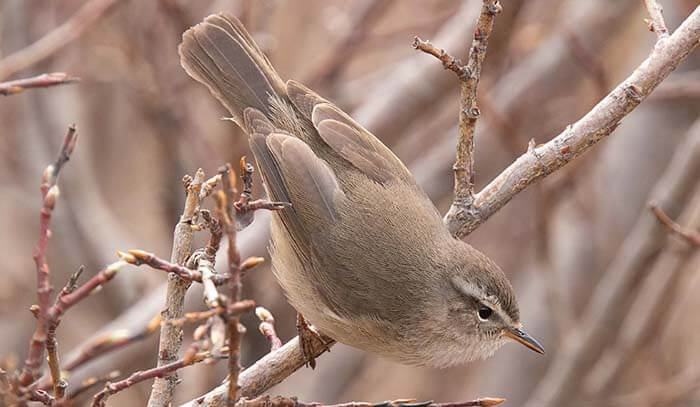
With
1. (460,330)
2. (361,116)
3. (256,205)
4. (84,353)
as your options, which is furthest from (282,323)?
(84,353)

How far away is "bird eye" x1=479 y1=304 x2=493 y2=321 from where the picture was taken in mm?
3402

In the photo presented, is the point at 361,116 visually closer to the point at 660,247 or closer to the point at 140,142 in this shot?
the point at 660,247

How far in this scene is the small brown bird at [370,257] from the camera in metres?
3.32

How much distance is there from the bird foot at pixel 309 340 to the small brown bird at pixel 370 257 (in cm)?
3

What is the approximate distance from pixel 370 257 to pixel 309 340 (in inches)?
14.7

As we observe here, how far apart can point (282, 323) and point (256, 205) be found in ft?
11.3

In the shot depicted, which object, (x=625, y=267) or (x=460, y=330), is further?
(x=625, y=267)

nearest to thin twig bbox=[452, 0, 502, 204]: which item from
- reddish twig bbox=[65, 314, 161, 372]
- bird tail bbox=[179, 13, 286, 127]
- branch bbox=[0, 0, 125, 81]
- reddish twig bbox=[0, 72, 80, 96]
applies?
bird tail bbox=[179, 13, 286, 127]

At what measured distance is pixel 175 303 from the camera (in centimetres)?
237

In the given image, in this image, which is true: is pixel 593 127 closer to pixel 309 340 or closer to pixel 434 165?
pixel 309 340

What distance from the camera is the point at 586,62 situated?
497 cm

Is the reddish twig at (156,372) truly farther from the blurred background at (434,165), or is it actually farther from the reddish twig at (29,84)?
the blurred background at (434,165)

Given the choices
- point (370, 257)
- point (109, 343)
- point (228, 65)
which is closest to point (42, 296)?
point (109, 343)

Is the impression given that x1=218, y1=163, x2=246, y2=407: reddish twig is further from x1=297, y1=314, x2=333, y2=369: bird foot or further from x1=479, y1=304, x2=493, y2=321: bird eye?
x1=479, y1=304, x2=493, y2=321: bird eye
